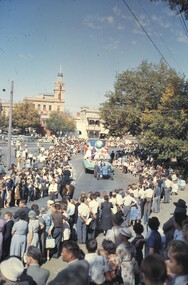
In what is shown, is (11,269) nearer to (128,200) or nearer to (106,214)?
(106,214)

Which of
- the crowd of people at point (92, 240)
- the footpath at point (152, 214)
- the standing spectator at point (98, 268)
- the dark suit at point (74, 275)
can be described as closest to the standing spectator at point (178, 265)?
the crowd of people at point (92, 240)

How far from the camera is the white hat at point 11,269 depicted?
14.9 feet

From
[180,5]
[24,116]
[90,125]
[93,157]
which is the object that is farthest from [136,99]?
[90,125]

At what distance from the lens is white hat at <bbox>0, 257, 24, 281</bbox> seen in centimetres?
454

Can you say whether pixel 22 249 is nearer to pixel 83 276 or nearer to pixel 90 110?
pixel 83 276

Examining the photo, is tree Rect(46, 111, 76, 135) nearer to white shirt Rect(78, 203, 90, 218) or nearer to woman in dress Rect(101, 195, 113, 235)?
woman in dress Rect(101, 195, 113, 235)

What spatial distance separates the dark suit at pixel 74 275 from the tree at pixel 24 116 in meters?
79.5

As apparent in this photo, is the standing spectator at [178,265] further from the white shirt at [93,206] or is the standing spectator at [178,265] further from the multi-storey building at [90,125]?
the multi-storey building at [90,125]

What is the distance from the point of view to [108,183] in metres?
25.0

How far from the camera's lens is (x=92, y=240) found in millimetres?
5945

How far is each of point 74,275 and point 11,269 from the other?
80 cm

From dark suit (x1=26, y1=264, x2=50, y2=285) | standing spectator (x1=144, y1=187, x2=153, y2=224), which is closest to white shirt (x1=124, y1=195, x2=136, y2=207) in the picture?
standing spectator (x1=144, y1=187, x2=153, y2=224)

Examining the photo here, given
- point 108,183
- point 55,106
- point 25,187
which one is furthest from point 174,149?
point 55,106

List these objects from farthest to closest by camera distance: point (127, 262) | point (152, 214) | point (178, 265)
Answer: point (152, 214)
point (127, 262)
point (178, 265)
